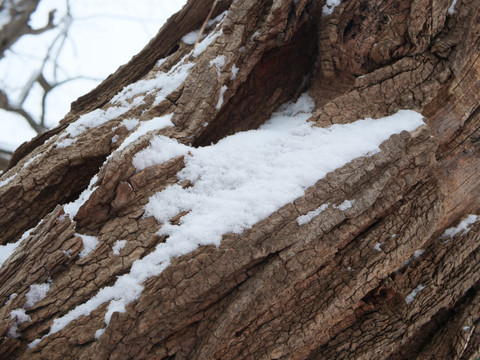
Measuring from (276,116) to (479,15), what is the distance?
2.08 meters

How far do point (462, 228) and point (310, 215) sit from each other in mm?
1645

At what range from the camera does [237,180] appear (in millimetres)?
3000

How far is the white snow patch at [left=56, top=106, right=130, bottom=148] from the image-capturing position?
3.45m

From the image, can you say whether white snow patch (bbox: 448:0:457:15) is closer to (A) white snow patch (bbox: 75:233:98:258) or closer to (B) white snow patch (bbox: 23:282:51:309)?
(A) white snow patch (bbox: 75:233:98:258)

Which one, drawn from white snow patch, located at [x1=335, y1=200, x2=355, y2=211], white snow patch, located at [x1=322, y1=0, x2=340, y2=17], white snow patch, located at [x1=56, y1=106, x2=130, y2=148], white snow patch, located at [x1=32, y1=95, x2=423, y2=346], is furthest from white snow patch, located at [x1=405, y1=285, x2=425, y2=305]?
white snow patch, located at [x1=56, y1=106, x2=130, y2=148]

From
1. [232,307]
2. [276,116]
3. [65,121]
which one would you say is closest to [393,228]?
[232,307]

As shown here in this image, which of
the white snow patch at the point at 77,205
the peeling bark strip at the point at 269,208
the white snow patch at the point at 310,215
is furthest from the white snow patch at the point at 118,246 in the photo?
the white snow patch at the point at 310,215

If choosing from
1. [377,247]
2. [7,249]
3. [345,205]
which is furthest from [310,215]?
[7,249]

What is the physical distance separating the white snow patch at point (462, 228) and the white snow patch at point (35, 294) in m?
3.47

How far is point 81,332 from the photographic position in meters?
2.43

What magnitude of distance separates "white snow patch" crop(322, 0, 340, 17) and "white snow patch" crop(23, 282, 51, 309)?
362cm

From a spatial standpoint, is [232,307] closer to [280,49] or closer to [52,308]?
[52,308]

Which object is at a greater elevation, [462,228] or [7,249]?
[7,249]

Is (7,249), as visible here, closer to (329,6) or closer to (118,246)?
(118,246)
